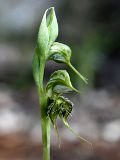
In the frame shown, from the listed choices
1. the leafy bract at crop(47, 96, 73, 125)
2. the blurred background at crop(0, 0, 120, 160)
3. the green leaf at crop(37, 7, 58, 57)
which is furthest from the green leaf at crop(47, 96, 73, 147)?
the blurred background at crop(0, 0, 120, 160)

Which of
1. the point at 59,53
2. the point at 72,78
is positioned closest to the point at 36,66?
the point at 59,53

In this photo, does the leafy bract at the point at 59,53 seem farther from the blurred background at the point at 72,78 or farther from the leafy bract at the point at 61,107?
the blurred background at the point at 72,78

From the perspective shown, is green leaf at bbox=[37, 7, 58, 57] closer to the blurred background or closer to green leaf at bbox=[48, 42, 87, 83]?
green leaf at bbox=[48, 42, 87, 83]

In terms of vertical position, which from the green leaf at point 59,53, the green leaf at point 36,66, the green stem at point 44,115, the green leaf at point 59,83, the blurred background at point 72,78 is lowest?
the green stem at point 44,115

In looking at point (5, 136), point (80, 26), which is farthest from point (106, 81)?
point (5, 136)

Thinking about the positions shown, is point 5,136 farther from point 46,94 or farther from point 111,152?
point 46,94

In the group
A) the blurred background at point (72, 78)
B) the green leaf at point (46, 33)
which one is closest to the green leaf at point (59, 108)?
the green leaf at point (46, 33)
